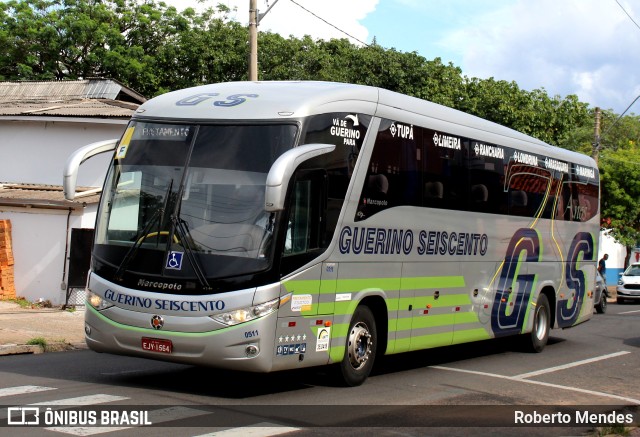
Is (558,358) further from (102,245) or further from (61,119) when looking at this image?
(61,119)

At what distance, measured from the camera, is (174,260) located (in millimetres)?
9844

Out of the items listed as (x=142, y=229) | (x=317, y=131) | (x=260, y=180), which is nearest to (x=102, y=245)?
(x=142, y=229)

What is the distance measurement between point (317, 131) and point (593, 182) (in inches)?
416

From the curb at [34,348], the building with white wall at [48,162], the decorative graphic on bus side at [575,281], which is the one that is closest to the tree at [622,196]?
the building with white wall at [48,162]

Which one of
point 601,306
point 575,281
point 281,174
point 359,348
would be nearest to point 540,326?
point 575,281

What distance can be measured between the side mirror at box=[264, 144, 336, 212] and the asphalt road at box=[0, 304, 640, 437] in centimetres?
212

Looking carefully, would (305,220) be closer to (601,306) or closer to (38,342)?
(38,342)

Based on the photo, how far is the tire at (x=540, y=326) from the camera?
656 inches

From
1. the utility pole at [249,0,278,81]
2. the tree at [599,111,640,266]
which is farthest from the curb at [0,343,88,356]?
the tree at [599,111,640,266]

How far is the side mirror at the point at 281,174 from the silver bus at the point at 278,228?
0.8 inches

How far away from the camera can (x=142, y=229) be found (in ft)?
33.4

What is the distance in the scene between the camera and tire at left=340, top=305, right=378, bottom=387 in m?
11.1

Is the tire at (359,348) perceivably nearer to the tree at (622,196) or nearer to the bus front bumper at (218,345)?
the bus front bumper at (218,345)

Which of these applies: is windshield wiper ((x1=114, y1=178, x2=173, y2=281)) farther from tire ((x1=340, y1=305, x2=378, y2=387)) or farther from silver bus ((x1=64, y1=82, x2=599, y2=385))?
tire ((x1=340, y1=305, x2=378, y2=387))
